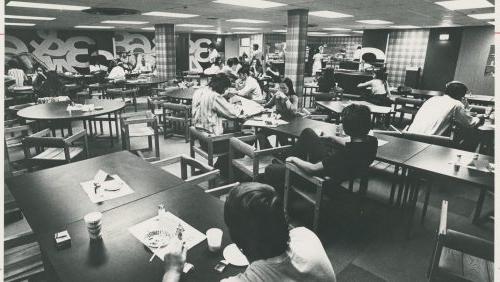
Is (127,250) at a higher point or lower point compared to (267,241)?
lower

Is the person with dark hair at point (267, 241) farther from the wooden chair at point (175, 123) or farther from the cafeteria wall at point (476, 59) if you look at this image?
the cafeteria wall at point (476, 59)

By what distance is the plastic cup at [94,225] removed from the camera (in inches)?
55.0

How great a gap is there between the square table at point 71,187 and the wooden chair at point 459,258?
4.88 ft

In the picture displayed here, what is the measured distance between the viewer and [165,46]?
9.46 meters

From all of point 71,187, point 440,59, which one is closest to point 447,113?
point 71,187

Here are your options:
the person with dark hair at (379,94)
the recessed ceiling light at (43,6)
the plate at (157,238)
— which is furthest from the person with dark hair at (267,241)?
the recessed ceiling light at (43,6)

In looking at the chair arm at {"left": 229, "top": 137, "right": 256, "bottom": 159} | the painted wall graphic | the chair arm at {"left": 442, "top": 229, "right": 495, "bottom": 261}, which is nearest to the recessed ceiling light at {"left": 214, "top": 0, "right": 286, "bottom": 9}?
the chair arm at {"left": 229, "top": 137, "right": 256, "bottom": 159}

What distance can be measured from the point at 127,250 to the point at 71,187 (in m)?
0.82

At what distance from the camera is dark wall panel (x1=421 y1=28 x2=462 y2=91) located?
32.6ft

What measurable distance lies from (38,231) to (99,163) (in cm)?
86

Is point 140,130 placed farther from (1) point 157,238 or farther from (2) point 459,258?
(2) point 459,258

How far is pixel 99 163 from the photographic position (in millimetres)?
2312

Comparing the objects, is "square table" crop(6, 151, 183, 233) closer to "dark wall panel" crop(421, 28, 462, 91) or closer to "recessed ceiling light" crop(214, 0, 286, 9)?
"recessed ceiling light" crop(214, 0, 286, 9)

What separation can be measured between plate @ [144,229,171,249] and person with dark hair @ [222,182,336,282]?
51 cm
